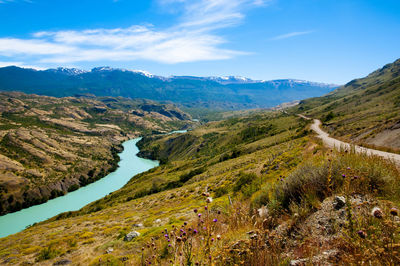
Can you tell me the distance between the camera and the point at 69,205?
327ft

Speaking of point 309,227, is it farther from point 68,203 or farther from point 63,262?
point 68,203

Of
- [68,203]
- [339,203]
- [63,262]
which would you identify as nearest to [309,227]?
[339,203]

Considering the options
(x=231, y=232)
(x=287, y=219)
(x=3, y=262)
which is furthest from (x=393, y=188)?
(x=3, y=262)

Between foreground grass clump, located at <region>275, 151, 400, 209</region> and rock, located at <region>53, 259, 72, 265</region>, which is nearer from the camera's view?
foreground grass clump, located at <region>275, 151, 400, 209</region>

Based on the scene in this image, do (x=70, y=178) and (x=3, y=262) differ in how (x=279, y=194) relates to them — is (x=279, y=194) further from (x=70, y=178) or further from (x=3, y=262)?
(x=70, y=178)

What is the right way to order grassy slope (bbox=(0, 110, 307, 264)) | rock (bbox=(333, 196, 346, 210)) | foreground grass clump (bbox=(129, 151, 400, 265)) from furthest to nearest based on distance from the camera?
1. grassy slope (bbox=(0, 110, 307, 264))
2. rock (bbox=(333, 196, 346, 210))
3. foreground grass clump (bbox=(129, 151, 400, 265))

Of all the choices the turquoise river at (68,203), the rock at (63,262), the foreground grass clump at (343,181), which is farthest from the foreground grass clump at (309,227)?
the turquoise river at (68,203)

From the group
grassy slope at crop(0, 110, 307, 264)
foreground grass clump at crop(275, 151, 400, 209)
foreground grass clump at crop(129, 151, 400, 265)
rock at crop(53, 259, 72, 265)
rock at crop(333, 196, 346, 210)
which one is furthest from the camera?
grassy slope at crop(0, 110, 307, 264)

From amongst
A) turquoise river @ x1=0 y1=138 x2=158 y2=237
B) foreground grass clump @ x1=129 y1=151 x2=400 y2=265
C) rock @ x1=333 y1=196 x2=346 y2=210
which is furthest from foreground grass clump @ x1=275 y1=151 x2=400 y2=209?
turquoise river @ x1=0 y1=138 x2=158 y2=237

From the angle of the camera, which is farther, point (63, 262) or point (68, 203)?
point (68, 203)

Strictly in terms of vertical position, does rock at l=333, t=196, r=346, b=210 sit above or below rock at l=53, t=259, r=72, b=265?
above

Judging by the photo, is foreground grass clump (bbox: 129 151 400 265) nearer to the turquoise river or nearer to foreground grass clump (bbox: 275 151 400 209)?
foreground grass clump (bbox: 275 151 400 209)

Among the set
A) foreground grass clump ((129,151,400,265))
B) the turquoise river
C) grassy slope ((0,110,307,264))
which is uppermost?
foreground grass clump ((129,151,400,265))

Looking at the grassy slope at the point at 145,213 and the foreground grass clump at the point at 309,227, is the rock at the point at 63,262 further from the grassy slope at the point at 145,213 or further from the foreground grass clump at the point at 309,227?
the foreground grass clump at the point at 309,227
